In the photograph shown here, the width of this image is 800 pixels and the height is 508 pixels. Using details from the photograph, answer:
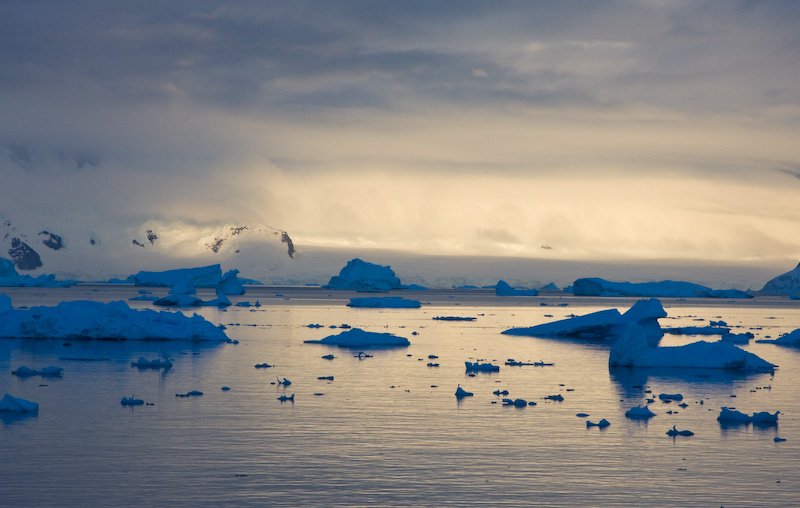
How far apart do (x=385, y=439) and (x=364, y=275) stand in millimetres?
104385

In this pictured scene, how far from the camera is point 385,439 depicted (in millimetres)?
16219

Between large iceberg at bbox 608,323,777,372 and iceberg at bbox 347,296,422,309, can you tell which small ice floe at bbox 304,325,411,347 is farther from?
iceberg at bbox 347,296,422,309

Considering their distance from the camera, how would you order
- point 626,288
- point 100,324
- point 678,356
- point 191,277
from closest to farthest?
point 678,356 → point 100,324 → point 191,277 → point 626,288

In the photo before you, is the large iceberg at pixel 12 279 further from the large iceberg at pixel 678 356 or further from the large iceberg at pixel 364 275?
the large iceberg at pixel 678 356

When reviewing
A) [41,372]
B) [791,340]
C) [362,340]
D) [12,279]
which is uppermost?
[12,279]

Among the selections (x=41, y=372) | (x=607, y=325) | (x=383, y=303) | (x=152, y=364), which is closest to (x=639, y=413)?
(x=152, y=364)

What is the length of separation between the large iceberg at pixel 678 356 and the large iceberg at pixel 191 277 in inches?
2660

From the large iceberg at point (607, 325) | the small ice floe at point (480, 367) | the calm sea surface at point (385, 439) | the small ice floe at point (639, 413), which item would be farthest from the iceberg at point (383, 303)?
the small ice floe at point (639, 413)

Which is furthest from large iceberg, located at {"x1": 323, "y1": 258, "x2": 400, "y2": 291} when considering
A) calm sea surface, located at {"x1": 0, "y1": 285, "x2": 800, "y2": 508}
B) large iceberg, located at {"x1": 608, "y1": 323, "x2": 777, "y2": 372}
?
calm sea surface, located at {"x1": 0, "y1": 285, "x2": 800, "y2": 508}

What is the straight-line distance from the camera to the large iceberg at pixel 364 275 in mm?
118562

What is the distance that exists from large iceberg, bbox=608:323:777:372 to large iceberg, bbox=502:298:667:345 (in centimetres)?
915

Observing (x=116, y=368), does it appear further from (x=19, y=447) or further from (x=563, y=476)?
(x=563, y=476)

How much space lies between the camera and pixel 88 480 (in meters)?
12.8

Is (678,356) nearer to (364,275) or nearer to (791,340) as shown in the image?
(791,340)
